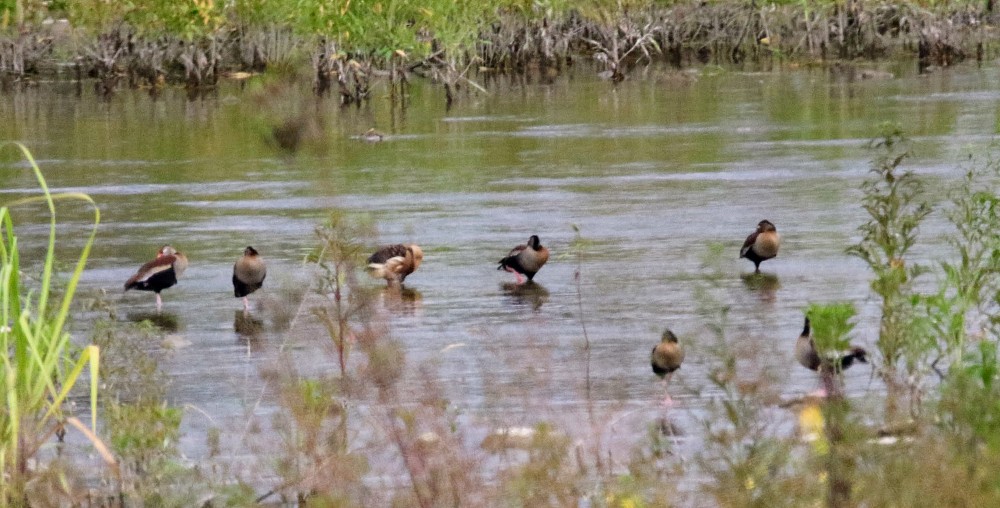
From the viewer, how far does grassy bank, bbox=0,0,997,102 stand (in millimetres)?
30750

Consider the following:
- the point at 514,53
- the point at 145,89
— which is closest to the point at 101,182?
the point at 145,89

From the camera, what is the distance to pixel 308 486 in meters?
5.26

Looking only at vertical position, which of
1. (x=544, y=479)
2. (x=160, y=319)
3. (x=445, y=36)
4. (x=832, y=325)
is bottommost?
(x=160, y=319)

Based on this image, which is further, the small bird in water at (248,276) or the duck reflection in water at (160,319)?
the small bird in water at (248,276)

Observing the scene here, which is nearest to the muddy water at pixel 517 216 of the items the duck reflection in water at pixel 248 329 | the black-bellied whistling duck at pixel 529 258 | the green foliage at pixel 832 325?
the duck reflection in water at pixel 248 329

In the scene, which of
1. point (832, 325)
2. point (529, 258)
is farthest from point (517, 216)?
point (832, 325)

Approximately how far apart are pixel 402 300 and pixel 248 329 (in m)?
1.15

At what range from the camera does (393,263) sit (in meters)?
10.3

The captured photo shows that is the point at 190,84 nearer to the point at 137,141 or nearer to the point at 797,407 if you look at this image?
the point at 137,141

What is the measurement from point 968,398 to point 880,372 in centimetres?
204

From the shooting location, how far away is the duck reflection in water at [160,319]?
9.45 meters

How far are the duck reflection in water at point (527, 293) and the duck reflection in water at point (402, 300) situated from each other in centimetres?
50

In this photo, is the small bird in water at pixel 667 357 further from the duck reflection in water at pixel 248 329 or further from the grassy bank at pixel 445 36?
the grassy bank at pixel 445 36

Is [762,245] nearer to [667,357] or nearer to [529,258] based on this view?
[529,258]
